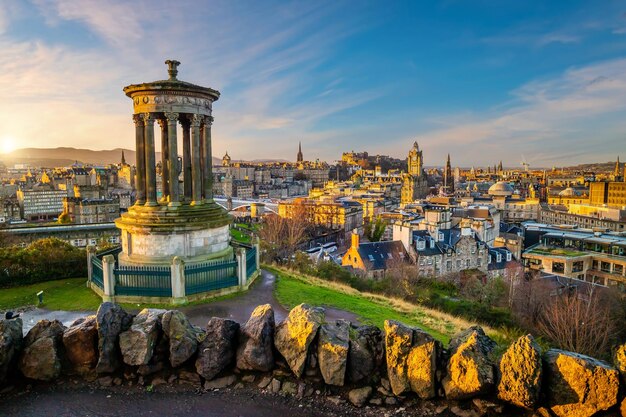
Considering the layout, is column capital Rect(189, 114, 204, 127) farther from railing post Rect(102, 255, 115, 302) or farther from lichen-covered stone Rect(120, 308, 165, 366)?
lichen-covered stone Rect(120, 308, 165, 366)

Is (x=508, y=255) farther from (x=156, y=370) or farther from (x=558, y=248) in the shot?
(x=156, y=370)

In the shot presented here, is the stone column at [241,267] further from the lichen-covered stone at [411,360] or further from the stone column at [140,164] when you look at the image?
the lichen-covered stone at [411,360]

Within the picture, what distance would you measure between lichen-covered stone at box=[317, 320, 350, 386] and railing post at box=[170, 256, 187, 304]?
699 cm

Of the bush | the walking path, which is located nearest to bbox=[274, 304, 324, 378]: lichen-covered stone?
the walking path

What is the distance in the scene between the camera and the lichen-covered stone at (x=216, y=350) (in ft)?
27.3

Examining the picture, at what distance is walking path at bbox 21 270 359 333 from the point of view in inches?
493

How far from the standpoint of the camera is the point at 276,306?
13.8 metres

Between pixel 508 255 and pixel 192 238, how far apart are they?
4161 cm

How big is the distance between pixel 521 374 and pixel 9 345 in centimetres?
955

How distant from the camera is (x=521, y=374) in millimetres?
7086

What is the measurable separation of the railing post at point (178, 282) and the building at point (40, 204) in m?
111

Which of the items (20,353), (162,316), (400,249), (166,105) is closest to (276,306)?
(162,316)

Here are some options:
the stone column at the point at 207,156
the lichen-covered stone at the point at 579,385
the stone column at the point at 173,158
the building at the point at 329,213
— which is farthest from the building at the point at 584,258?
the lichen-covered stone at the point at 579,385

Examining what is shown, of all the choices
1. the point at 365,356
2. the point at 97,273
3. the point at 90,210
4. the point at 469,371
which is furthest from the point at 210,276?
the point at 90,210
